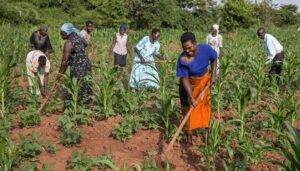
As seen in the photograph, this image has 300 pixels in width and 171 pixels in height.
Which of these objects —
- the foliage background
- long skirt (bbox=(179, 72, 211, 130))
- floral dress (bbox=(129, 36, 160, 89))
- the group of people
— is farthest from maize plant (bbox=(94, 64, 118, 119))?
the foliage background

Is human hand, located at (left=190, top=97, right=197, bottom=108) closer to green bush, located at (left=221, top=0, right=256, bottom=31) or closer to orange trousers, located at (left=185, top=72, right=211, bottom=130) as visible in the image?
orange trousers, located at (left=185, top=72, right=211, bottom=130)

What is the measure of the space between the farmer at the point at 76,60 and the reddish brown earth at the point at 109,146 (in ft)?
2.00

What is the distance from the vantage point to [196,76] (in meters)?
5.77

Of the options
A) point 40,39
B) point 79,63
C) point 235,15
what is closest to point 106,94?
point 79,63

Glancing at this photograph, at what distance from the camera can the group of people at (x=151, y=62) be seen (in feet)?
18.5

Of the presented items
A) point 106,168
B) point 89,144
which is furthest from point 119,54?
point 106,168

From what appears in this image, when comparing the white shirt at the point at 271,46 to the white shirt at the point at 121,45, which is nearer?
the white shirt at the point at 271,46

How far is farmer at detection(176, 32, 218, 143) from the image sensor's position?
5613 mm

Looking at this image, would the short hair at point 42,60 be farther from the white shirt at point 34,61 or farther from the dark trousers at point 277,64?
the dark trousers at point 277,64

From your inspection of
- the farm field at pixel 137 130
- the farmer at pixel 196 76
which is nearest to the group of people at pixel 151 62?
the farmer at pixel 196 76

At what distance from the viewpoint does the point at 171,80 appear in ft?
25.5

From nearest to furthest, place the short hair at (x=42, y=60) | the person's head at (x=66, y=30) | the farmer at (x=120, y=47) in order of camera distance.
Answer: the person's head at (x=66, y=30) < the short hair at (x=42, y=60) < the farmer at (x=120, y=47)

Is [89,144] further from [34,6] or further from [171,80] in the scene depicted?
[34,6]

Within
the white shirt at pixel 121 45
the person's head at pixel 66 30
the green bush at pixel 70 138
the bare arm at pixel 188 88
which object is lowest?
the green bush at pixel 70 138
